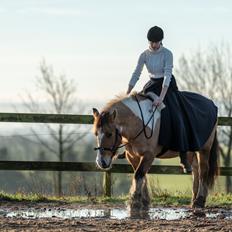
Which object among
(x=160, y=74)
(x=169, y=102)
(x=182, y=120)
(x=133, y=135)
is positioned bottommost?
(x=133, y=135)

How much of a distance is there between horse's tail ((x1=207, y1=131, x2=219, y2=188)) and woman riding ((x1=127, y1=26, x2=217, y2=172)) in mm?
555

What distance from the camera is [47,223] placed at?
29.4ft

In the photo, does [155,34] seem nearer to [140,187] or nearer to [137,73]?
[137,73]

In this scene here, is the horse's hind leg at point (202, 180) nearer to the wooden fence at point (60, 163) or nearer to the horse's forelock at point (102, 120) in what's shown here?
the wooden fence at point (60, 163)

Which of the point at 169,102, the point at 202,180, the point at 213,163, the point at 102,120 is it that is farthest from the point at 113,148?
the point at 213,163

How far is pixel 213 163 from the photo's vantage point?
→ 11.8m

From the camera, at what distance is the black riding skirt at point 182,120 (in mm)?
10883

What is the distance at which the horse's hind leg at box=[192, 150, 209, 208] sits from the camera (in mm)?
11312

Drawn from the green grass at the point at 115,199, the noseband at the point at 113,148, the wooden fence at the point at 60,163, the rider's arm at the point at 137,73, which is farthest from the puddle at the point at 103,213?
the wooden fence at the point at 60,163

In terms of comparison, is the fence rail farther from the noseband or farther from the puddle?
the noseband

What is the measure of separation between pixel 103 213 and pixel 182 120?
1.81 metres

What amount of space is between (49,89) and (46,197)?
91.3 feet

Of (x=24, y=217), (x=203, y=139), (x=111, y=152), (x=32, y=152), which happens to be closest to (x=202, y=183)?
(x=203, y=139)

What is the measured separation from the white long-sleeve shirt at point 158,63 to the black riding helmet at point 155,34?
6.8 inches
